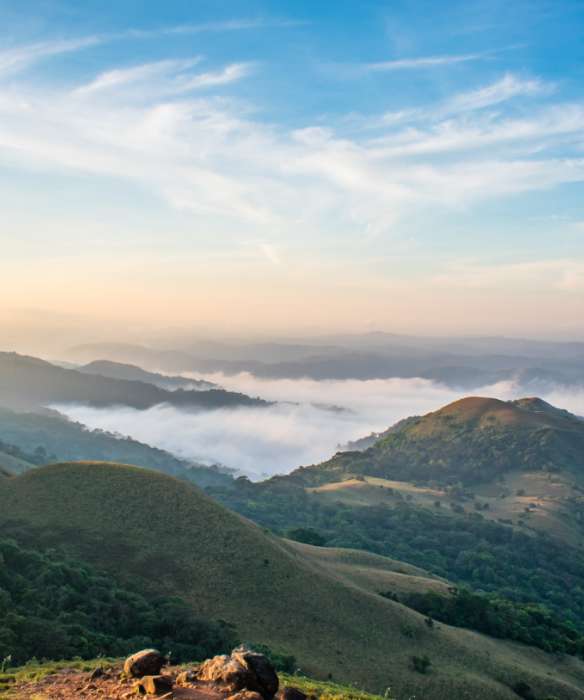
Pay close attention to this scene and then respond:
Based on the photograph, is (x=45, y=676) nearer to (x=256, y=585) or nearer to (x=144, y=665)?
(x=144, y=665)

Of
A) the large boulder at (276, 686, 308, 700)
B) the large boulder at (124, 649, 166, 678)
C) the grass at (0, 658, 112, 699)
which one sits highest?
the large boulder at (276, 686, 308, 700)

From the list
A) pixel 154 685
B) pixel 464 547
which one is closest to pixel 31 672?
pixel 154 685

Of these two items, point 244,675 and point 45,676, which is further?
Result: point 45,676

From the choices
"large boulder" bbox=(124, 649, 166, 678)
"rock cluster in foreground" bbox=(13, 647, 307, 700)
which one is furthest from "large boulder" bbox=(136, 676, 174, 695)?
"large boulder" bbox=(124, 649, 166, 678)

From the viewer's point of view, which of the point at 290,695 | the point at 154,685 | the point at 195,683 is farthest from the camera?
the point at 195,683

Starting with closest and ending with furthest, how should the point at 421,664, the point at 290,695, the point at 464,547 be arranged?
1. the point at 290,695
2. the point at 421,664
3. the point at 464,547

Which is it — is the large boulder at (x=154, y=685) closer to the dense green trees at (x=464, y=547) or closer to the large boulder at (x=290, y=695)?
the large boulder at (x=290, y=695)

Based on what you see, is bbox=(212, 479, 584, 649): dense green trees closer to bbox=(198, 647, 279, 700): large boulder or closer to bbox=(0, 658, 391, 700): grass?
bbox=(0, 658, 391, 700): grass
